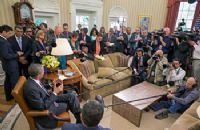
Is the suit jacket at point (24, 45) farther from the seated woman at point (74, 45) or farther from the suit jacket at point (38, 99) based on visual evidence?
the suit jacket at point (38, 99)

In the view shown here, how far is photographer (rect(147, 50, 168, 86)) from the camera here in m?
3.70

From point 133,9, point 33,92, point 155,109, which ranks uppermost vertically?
point 133,9

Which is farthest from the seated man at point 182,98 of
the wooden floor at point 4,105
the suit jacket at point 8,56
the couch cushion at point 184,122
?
the suit jacket at point 8,56

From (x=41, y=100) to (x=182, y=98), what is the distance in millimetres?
2489

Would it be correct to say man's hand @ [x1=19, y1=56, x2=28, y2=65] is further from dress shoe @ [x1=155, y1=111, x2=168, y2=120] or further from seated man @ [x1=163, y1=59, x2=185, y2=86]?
seated man @ [x1=163, y1=59, x2=185, y2=86]

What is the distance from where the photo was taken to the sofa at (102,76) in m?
3.34

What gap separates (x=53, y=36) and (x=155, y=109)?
9.83 feet

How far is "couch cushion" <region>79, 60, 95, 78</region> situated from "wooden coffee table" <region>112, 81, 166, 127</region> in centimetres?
92

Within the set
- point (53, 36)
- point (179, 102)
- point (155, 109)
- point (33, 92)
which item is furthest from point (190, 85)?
point (53, 36)

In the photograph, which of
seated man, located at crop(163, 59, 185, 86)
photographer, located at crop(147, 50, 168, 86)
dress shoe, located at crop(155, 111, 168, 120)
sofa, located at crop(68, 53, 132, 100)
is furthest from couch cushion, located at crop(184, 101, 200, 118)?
sofa, located at crop(68, 53, 132, 100)

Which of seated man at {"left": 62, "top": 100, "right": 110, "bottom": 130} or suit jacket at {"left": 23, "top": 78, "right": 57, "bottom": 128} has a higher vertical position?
seated man at {"left": 62, "top": 100, "right": 110, "bottom": 130}

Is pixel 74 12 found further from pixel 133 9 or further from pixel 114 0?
pixel 133 9

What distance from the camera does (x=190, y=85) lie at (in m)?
2.85

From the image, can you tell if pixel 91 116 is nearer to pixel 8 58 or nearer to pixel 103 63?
pixel 8 58
